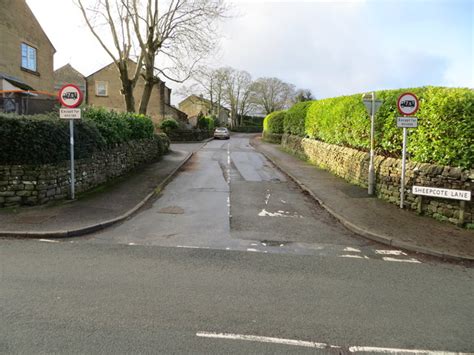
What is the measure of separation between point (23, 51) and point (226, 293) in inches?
1024

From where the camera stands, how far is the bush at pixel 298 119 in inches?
981

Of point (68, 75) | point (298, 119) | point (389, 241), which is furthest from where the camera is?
point (68, 75)

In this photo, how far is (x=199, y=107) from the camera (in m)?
Answer: 80.4

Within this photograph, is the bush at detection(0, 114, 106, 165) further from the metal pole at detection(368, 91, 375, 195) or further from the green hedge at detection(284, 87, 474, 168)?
the green hedge at detection(284, 87, 474, 168)

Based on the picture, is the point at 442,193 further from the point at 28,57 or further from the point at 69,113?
the point at 28,57

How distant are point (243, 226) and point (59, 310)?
491 cm

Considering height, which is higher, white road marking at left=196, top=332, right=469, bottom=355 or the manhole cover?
the manhole cover

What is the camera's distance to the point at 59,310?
14.1 feet

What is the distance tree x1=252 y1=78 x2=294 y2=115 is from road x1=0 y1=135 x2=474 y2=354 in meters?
70.9

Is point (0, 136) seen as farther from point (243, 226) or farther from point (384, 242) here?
point (384, 242)

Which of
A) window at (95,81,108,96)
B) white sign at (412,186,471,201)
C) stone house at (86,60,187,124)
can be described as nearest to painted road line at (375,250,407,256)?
white sign at (412,186,471,201)

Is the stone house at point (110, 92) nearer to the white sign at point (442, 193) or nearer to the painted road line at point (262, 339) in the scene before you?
the white sign at point (442, 193)

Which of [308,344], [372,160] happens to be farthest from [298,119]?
[308,344]

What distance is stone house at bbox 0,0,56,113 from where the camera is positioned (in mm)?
22234
